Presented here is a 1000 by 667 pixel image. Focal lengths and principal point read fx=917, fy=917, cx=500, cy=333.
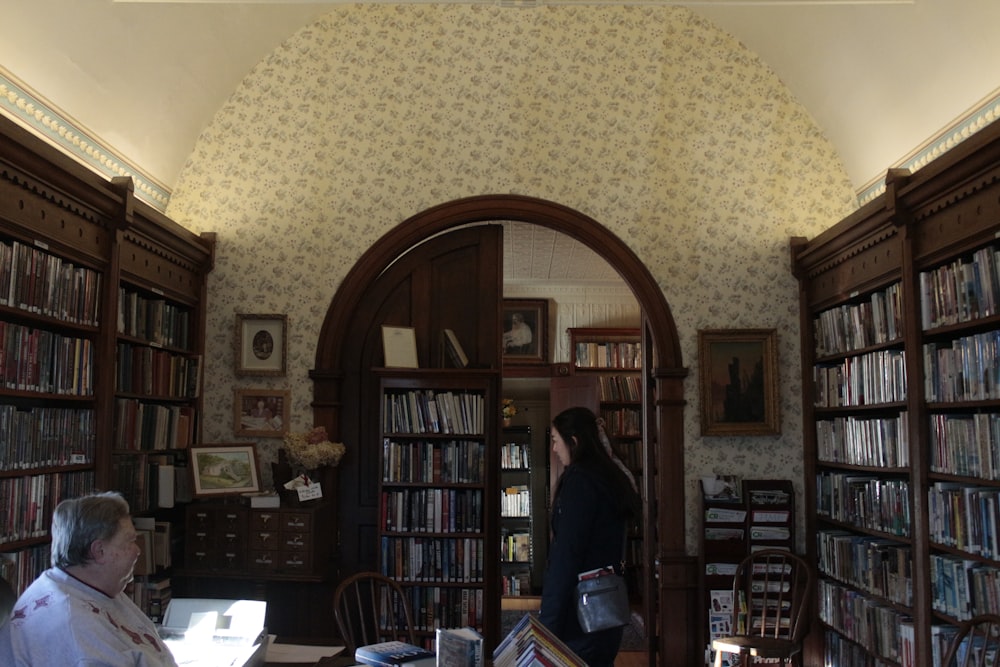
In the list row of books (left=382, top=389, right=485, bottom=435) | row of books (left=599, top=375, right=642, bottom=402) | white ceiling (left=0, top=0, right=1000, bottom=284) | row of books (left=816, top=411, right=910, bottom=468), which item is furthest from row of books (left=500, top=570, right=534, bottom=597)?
white ceiling (left=0, top=0, right=1000, bottom=284)

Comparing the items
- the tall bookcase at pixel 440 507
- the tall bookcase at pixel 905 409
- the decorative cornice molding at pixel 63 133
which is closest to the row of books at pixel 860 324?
the tall bookcase at pixel 905 409

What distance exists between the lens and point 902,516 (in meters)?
4.36

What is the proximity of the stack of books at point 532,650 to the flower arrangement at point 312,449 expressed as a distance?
2864mm

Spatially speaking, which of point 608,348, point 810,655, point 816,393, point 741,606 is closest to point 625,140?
point 816,393

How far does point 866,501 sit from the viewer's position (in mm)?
4727

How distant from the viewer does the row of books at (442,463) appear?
5469 millimetres

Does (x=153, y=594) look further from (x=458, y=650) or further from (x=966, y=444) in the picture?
(x=966, y=444)

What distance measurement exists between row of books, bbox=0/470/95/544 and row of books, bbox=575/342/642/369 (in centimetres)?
608

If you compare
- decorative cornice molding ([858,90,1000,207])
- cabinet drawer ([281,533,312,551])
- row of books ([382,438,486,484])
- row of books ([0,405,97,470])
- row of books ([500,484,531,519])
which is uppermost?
decorative cornice molding ([858,90,1000,207])

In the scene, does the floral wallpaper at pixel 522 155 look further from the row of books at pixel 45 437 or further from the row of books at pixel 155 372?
the row of books at pixel 45 437

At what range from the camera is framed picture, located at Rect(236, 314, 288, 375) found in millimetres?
5531

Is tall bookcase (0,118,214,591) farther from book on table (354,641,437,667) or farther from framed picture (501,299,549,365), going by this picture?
framed picture (501,299,549,365)

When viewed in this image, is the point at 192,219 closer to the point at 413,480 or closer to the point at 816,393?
the point at 413,480

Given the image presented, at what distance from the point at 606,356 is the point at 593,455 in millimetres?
6020
